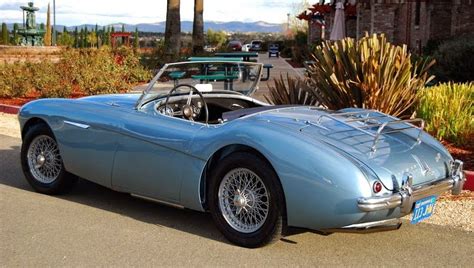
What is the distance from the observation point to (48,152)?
6.56 m

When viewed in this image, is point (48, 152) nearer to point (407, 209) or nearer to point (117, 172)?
point (117, 172)

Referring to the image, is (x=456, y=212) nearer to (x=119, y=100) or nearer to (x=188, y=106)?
(x=188, y=106)

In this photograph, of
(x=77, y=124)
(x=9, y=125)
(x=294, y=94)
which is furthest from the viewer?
(x=9, y=125)

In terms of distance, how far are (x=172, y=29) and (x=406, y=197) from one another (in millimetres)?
20246

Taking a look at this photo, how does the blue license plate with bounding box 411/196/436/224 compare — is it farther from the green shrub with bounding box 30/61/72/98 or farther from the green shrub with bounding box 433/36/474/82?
the green shrub with bounding box 30/61/72/98

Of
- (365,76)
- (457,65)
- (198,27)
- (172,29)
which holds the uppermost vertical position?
(198,27)

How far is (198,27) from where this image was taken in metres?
29.1

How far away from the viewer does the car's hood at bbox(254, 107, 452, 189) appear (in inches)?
184

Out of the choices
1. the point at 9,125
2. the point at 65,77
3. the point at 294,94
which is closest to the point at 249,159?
the point at 294,94

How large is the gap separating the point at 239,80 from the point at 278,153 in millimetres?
2450

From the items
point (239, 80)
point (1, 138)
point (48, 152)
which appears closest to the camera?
point (48, 152)

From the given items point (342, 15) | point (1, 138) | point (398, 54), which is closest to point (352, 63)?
point (398, 54)

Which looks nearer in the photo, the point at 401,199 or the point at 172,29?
the point at 401,199

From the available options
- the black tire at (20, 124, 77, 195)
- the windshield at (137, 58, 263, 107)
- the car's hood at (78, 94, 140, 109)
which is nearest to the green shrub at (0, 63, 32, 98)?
the windshield at (137, 58, 263, 107)
